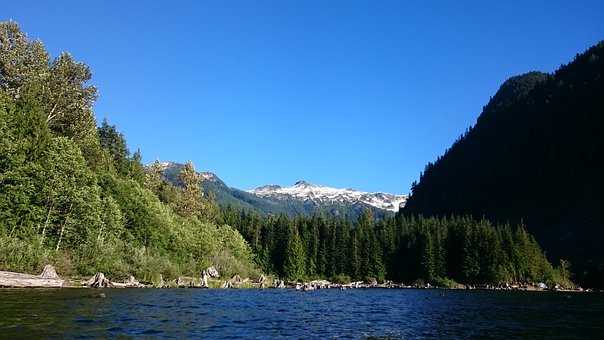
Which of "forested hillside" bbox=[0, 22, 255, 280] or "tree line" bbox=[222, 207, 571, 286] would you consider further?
"tree line" bbox=[222, 207, 571, 286]

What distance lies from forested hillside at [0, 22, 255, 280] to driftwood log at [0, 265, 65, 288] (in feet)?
5.28

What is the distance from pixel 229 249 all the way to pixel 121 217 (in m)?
54.1

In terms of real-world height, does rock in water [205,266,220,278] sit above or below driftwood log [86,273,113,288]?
above

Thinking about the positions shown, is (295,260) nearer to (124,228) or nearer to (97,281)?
(124,228)

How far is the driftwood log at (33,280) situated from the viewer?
5622 centimetres

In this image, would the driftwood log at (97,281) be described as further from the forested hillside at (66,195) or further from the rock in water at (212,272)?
the rock in water at (212,272)

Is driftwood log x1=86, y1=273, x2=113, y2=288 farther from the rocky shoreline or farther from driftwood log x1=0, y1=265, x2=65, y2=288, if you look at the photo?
driftwood log x1=0, y1=265, x2=65, y2=288

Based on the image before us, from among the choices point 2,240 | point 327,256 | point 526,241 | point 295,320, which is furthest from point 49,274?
point 526,241

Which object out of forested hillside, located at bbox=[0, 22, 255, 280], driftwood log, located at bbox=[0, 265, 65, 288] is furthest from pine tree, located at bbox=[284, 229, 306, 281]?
driftwood log, located at bbox=[0, 265, 65, 288]

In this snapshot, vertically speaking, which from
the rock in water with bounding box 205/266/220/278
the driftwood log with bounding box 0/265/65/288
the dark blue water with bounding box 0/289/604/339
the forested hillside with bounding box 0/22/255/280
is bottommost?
the dark blue water with bounding box 0/289/604/339

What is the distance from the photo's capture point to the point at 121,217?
88688 millimetres

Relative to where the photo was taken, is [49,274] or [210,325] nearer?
[210,325]

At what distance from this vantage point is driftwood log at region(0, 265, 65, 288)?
184 feet

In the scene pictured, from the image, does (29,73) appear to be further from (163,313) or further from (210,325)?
(210,325)
